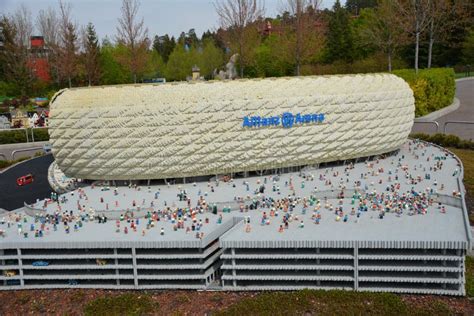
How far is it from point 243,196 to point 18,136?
105ft

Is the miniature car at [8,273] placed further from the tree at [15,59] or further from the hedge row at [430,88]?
the tree at [15,59]

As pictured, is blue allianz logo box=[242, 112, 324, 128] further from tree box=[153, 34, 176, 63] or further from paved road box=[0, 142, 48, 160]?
tree box=[153, 34, 176, 63]

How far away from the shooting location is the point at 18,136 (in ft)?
139

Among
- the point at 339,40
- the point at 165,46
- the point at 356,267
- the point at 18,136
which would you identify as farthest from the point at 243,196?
the point at 165,46

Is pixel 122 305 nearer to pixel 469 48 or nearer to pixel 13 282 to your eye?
pixel 13 282

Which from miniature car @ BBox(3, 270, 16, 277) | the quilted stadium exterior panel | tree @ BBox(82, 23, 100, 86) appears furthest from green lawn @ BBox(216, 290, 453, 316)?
tree @ BBox(82, 23, 100, 86)

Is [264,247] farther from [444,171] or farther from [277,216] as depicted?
[444,171]

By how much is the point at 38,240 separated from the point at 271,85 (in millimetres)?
11159

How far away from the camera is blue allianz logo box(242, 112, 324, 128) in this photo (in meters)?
19.8

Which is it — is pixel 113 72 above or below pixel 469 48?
below

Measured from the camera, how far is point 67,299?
45.1ft

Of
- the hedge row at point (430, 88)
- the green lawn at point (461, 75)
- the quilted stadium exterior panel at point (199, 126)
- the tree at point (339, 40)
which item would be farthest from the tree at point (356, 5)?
the quilted stadium exterior panel at point (199, 126)

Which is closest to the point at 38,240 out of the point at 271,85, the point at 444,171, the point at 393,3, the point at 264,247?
the point at 264,247

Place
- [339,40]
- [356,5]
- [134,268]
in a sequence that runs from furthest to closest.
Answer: [356,5], [339,40], [134,268]
